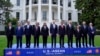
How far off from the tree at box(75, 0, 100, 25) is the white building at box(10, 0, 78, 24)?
30.3 feet

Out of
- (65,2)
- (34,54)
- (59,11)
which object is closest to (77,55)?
(34,54)

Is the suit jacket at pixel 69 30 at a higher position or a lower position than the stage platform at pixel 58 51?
higher

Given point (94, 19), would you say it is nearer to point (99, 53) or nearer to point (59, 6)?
point (59, 6)

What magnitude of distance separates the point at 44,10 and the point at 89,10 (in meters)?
12.6

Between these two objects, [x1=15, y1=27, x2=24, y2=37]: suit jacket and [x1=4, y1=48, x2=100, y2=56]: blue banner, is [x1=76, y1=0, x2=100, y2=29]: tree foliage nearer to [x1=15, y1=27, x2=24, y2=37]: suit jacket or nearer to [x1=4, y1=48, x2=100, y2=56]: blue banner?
[x1=15, y1=27, x2=24, y2=37]: suit jacket

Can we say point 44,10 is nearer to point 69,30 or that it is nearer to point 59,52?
point 69,30

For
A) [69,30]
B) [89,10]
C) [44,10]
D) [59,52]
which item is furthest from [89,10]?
[59,52]

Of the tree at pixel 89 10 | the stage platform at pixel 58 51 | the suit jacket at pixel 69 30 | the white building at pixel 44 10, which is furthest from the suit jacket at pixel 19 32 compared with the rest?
the white building at pixel 44 10

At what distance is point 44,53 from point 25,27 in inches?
105

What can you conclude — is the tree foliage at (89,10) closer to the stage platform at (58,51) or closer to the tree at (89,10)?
the tree at (89,10)

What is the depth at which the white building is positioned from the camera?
5403cm

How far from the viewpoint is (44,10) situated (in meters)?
55.3

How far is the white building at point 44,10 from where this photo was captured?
5403cm

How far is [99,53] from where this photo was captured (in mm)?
19312
